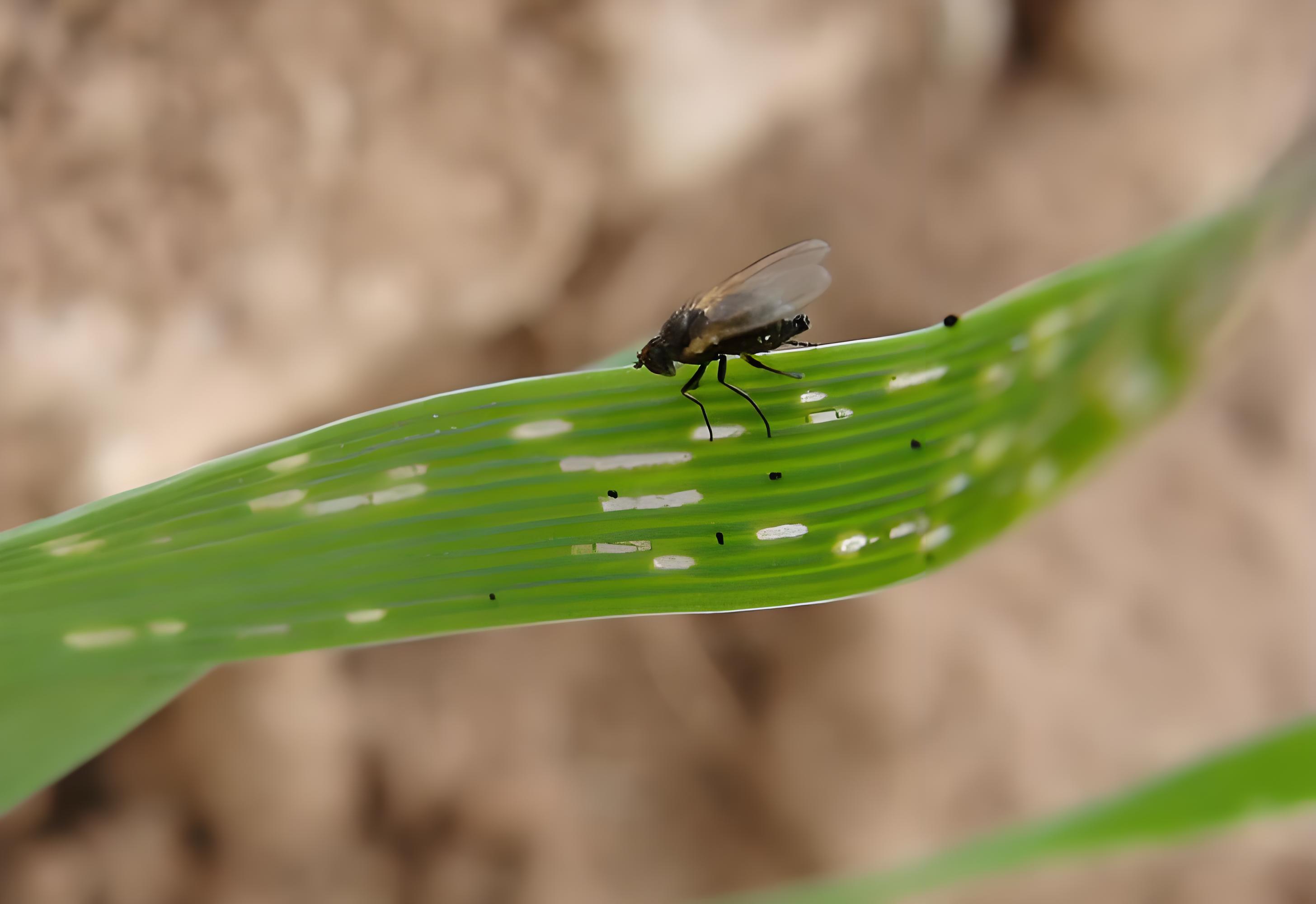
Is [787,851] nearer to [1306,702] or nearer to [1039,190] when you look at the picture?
[1306,702]

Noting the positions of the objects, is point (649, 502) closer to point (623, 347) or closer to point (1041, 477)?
point (1041, 477)

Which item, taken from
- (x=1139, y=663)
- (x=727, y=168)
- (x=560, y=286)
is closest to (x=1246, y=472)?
(x=1139, y=663)

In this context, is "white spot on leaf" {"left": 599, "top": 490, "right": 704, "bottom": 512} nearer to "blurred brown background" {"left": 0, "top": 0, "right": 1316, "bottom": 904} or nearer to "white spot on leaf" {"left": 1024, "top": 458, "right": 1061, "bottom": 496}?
"white spot on leaf" {"left": 1024, "top": 458, "right": 1061, "bottom": 496}

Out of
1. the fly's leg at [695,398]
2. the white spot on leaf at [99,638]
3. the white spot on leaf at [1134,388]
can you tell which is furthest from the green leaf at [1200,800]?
the white spot on leaf at [99,638]

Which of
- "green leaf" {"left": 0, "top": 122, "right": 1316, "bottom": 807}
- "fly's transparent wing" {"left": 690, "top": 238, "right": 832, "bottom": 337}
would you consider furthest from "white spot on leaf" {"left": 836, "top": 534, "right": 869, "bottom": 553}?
"fly's transparent wing" {"left": 690, "top": 238, "right": 832, "bottom": 337}

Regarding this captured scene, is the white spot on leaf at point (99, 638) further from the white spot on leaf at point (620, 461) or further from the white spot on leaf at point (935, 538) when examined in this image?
the white spot on leaf at point (935, 538)

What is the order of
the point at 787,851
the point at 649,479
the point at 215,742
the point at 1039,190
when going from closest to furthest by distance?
1. the point at 649,479
2. the point at 215,742
3. the point at 787,851
4. the point at 1039,190

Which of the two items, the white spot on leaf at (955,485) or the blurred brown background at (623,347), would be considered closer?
the white spot on leaf at (955,485)
